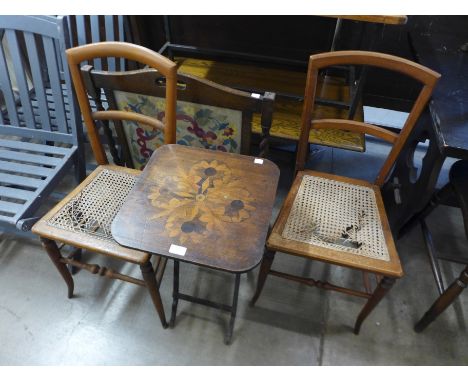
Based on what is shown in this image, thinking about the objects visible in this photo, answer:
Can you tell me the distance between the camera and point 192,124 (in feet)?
4.32

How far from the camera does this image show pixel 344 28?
5.99 ft

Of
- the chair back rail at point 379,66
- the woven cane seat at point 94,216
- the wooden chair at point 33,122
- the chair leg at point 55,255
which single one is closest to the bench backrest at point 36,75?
the wooden chair at point 33,122

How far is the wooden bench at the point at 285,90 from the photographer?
65.7 inches

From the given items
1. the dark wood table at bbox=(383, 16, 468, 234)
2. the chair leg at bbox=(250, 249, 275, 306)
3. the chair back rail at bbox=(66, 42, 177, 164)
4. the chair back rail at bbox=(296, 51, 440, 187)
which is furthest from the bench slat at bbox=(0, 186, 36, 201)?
the dark wood table at bbox=(383, 16, 468, 234)

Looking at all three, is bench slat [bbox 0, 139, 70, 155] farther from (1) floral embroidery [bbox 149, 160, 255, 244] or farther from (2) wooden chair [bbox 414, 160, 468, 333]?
(2) wooden chair [bbox 414, 160, 468, 333]

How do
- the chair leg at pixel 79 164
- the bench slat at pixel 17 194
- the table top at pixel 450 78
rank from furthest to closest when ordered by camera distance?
the chair leg at pixel 79 164, the bench slat at pixel 17 194, the table top at pixel 450 78

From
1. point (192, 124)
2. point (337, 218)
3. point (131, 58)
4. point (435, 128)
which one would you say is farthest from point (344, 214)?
point (131, 58)

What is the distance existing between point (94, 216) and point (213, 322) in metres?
0.73

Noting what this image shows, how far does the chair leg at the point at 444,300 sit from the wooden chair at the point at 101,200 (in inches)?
45.8

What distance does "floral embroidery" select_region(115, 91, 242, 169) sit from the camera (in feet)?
4.04

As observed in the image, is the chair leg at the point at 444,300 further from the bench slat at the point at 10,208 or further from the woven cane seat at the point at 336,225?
the bench slat at the point at 10,208

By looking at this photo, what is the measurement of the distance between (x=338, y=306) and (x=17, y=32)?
194 cm

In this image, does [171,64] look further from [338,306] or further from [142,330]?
[338,306]
